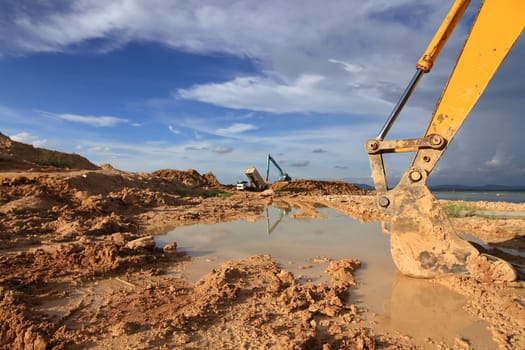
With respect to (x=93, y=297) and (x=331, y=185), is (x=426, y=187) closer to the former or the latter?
(x=93, y=297)

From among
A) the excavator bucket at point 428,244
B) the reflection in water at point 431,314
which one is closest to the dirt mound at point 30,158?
the excavator bucket at point 428,244

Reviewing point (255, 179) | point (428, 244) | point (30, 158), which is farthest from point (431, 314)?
point (255, 179)

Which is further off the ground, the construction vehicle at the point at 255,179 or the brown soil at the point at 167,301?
the construction vehicle at the point at 255,179

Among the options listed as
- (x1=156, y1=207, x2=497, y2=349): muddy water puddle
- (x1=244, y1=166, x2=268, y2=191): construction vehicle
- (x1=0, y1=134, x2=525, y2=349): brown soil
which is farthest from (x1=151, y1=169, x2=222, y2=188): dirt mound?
Result: (x1=0, y1=134, x2=525, y2=349): brown soil

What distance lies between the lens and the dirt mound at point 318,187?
78.2ft

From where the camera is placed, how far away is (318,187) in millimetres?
25406

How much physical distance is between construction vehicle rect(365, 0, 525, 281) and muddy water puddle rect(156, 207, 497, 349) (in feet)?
1.22

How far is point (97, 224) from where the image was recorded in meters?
6.34

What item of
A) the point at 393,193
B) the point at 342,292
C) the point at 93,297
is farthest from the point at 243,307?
the point at 393,193

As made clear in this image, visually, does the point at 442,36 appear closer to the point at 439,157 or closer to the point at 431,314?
the point at 439,157

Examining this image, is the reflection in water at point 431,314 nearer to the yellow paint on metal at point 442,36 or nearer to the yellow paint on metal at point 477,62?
the yellow paint on metal at point 477,62

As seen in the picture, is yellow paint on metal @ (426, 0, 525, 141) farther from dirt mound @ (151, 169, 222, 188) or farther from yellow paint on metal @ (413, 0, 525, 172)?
dirt mound @ (151, 169, 222, 188)

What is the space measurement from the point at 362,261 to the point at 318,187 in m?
20.9

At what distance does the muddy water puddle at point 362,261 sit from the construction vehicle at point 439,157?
1.22 feet
